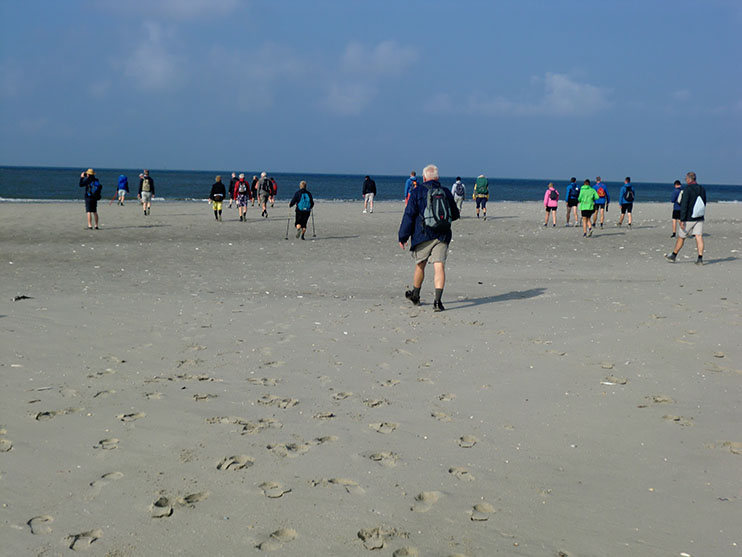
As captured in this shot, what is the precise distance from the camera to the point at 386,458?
4.43 meters

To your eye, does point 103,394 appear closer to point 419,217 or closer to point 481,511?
point 481,511

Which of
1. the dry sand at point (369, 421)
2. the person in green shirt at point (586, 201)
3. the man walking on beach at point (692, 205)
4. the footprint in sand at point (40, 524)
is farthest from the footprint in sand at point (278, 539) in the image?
the person in green shirt at point (586, 201)

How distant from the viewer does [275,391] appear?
5.75 m

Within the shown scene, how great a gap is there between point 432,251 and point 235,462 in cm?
560

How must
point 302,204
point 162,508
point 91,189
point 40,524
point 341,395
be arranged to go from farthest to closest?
point 91,189
point 302,204
point 341,395
point 162,508
point 40,524

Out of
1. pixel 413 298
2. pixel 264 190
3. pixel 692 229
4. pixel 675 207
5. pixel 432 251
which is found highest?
pixel 675 207

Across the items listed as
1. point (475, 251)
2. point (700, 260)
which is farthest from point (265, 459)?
point (475, 251)

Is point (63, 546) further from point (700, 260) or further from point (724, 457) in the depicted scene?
point (700, 260)

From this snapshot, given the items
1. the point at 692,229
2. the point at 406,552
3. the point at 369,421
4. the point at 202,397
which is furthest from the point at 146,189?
the point at 406,552

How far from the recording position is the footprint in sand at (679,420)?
16.6 ft

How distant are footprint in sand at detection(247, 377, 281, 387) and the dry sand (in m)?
0.02

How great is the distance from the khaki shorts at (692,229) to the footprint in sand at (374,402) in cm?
1059

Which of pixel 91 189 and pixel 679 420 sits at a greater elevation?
pixel 91 189

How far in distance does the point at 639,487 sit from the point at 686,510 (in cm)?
32
